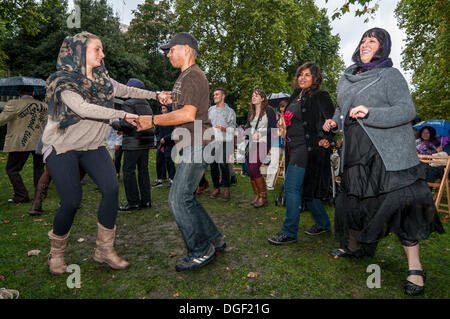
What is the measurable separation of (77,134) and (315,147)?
2.79 meters

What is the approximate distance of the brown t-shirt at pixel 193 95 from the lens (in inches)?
115

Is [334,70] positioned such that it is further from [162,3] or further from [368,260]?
[368,260]

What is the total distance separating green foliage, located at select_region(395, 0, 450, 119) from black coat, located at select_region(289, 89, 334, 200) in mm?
11431

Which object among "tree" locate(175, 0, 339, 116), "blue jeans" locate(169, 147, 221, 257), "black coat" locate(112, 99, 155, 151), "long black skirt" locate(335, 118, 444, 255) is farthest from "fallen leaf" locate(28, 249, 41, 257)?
"tree" locate(175, 0, 339, 116)

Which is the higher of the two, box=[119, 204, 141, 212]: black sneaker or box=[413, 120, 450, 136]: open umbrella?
box=[413, 120, 450, 136]: open umbrella

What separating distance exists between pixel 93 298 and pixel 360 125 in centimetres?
294

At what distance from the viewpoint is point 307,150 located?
150 inches

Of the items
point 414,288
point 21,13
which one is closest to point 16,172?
point 414,288

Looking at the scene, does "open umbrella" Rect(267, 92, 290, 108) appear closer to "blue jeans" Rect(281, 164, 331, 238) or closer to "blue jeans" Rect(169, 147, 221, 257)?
"blue jeans" Rect(281, 164, 331, 238)

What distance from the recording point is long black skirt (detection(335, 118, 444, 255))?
8.40 ft

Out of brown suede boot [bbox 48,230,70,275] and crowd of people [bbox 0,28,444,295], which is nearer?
crowd of people [bbox 0,28,444,295]

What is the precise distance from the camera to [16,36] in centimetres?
2373
